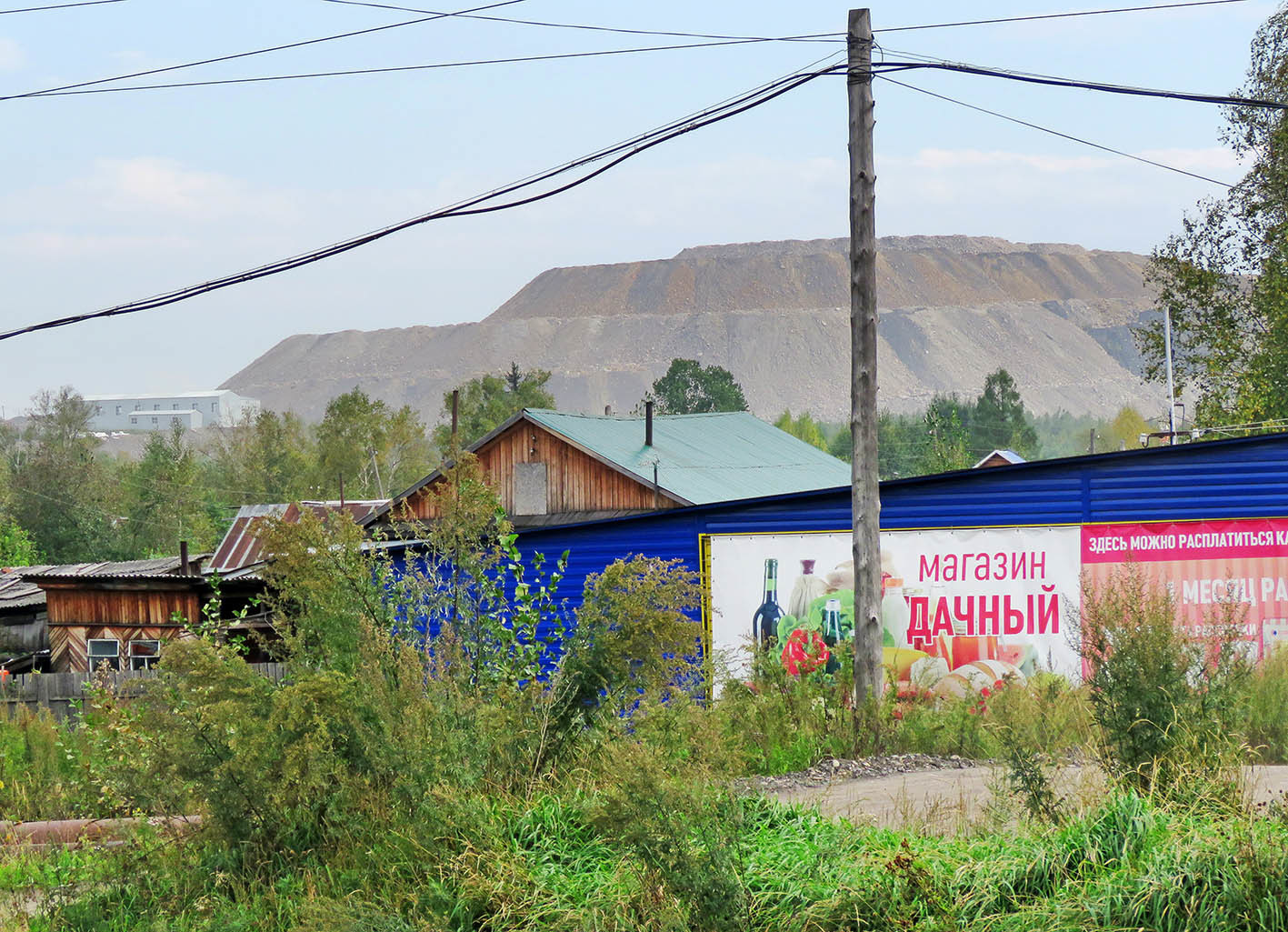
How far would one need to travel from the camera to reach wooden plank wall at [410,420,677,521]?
32094 mm

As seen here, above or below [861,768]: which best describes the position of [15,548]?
above

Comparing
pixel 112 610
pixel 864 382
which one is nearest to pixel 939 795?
pixel 864 382

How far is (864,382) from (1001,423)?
102 meters

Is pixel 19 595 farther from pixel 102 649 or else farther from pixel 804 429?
pixel 804 429

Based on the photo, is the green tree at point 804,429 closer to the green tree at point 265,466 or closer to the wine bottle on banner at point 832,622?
the green tree at point 265,466

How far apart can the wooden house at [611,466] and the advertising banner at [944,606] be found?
13304 millimetres

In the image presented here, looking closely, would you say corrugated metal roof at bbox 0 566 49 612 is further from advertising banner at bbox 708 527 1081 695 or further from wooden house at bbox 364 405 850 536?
advertising banner at bbox 708 527 1081 695

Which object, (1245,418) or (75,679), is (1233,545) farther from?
(1245,418)

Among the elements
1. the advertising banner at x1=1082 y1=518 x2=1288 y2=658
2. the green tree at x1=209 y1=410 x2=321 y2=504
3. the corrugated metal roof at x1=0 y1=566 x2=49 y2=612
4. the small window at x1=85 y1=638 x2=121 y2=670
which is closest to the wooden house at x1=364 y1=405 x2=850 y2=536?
the small window at x1=85 y1=638 x2=121 y2=670

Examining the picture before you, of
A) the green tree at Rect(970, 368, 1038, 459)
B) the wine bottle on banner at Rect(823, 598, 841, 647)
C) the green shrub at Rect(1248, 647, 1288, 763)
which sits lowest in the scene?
the green shrub at Rect(1248, 647, 1288, 763)

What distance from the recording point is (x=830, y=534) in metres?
16.4

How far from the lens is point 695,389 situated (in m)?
101

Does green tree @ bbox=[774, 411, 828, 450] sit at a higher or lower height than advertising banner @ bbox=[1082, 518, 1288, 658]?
higher

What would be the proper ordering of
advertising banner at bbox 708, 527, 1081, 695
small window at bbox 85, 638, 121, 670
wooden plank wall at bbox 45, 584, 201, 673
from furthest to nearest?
small window at bbox 85, 638, 121, 670 < wooden plank wall at bbox 45, 584, 201, 673 < advertising banner at bbox 708, 527, 1081, 695
